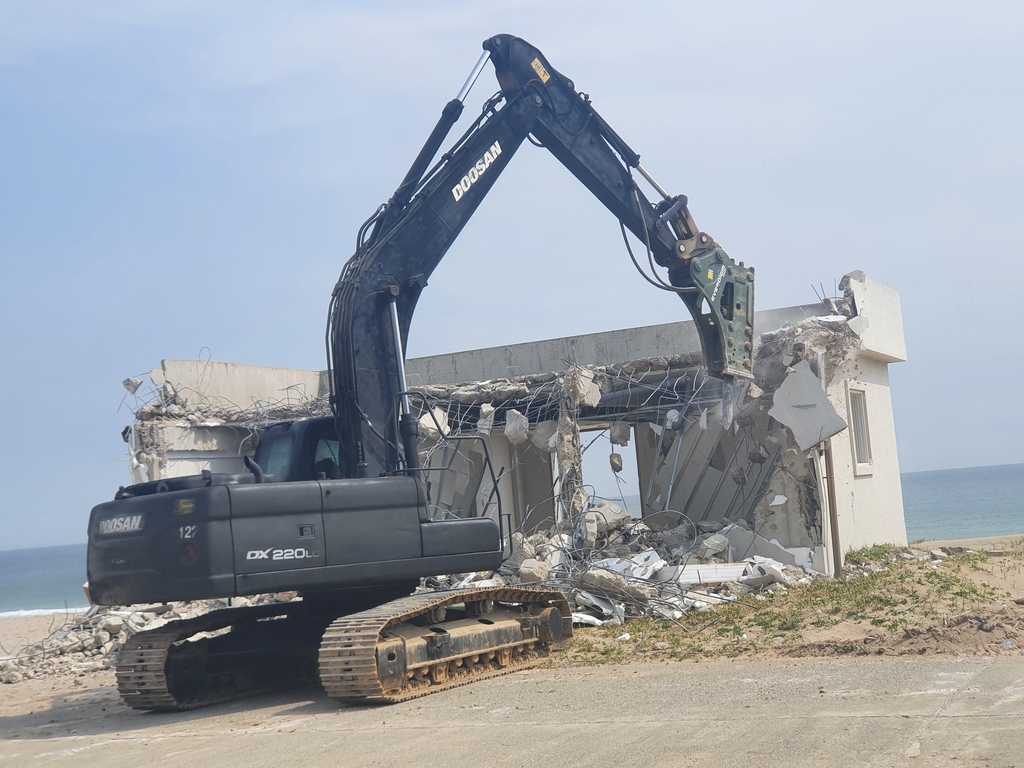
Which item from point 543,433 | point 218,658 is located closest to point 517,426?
point 543,433

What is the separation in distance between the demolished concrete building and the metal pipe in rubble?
305 cm

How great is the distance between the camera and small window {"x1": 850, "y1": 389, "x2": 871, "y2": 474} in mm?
15484

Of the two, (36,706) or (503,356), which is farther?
(503,356)

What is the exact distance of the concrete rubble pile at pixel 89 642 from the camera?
40.7ft

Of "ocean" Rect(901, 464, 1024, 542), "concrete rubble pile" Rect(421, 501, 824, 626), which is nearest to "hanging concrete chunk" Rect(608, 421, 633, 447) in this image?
"concrete rubble pile" Rect(421, 501, 824, 626)

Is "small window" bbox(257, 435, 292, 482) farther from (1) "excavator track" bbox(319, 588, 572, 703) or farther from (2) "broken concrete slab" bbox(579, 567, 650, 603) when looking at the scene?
(2) "broken concrete slab" bbox(579, 567, 650, 603)

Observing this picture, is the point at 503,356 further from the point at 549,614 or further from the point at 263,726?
the point at 263,726

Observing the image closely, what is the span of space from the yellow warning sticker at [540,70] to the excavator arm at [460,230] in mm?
10

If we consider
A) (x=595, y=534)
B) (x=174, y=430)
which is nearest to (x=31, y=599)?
(x=174, y=430)

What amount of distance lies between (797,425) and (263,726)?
8101 millimetres

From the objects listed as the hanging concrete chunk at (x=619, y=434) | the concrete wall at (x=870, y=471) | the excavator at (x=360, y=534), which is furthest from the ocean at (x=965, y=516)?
the excavator at (x=360, y=534)

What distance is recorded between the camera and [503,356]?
57.9 feet

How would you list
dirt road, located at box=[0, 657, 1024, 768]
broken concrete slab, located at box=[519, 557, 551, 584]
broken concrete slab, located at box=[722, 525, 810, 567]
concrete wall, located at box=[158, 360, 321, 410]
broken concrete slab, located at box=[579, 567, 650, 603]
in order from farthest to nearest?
1. concrete wall, located at box=[158, 360, 321, 410]
2. broken concrete slab, located at box=[722, 525, 810, 567]
3. broken concrete slab, located at box=[519, 557, 551, 584]
4. broken concrete slab, located at box=[579, 567, 650, 603]
5. dirt road, located at box=[0, 657, 1024, 768]

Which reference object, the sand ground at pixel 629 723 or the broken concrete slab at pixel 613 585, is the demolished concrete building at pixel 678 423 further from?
the sand ground at pixel 629 723
